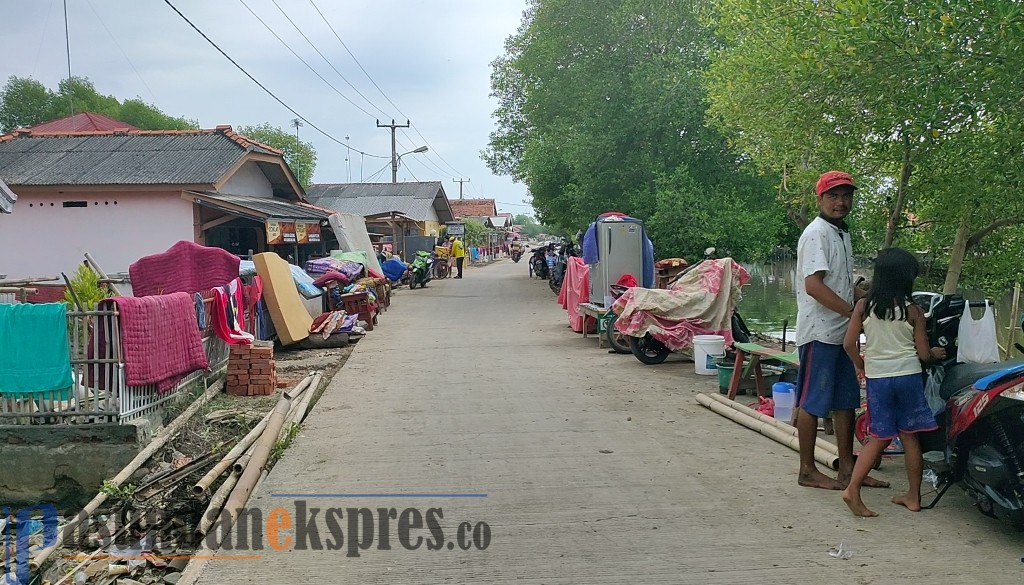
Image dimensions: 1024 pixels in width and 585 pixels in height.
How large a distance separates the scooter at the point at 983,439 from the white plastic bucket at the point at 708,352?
444cm

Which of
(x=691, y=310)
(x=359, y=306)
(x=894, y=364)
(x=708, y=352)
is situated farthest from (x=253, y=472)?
(x=359, y=306)

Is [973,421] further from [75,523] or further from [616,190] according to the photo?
[616,190]

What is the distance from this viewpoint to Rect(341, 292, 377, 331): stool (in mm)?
13930

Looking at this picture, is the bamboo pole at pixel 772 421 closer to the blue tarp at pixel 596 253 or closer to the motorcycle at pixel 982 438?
the motorcycle at pixel 982 438

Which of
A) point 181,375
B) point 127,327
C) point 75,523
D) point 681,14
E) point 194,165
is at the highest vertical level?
point 681,14

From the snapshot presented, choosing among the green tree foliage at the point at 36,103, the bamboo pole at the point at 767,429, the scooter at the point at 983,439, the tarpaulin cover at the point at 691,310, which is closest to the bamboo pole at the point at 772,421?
the bamboo pole at the point at 767,429

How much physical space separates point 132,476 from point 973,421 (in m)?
5.80

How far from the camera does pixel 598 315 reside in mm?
11648

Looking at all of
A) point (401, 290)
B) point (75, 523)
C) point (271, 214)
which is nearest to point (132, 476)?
point (75, 523)

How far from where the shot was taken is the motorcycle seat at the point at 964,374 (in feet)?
14.1

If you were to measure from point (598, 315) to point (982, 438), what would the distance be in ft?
25.3

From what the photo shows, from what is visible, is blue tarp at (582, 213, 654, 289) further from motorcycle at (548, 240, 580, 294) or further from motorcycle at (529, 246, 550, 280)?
motorcycle at (529, 246, 550, 280)

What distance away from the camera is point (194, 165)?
56.1 feet

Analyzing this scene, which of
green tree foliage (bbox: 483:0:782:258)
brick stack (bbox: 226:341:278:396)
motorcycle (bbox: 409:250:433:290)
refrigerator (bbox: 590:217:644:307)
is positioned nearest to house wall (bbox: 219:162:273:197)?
motorcycle (bbox: 409:250:433:290)
